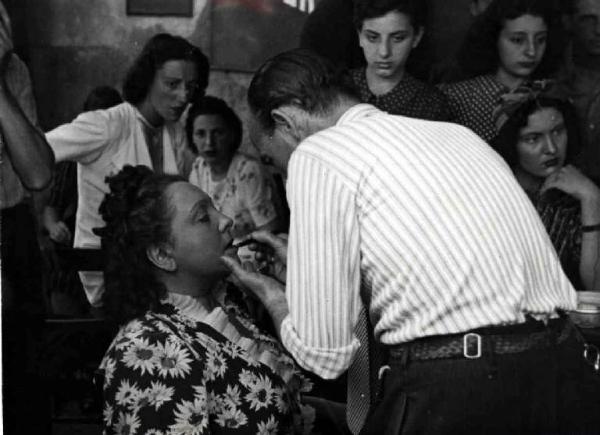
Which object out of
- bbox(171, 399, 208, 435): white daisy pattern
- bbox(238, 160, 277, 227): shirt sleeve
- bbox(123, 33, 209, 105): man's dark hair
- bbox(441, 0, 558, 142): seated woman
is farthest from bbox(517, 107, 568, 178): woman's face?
bbox(171, 399, 208, 435): white daisy pattern

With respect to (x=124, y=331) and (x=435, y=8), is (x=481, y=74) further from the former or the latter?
(x=124, y=331)

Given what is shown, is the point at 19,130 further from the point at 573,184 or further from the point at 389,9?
the point at 573,184

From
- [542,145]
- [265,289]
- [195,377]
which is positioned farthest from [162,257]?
[542,145]

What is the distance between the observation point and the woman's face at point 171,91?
3.74 m

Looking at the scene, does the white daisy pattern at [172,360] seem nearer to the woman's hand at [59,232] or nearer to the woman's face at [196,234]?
the woman's face at [196,234]

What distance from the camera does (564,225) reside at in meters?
3.68

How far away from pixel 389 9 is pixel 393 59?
170 millimetres

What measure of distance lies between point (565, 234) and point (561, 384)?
131 cm

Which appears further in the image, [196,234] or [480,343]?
[196,234]

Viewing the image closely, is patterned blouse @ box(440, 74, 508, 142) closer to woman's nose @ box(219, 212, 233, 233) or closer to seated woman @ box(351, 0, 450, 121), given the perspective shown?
seated woman @ box(351, 0, 450, 121)

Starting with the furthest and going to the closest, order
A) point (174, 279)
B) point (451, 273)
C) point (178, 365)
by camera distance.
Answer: point (174, 279) → point (178, 365) → point (451, 273)

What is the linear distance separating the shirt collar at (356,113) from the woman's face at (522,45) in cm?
132

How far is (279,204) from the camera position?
3.80 meters

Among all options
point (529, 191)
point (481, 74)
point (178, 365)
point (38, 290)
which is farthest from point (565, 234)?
point (38, 290)
